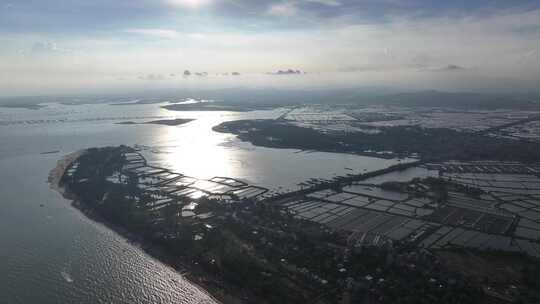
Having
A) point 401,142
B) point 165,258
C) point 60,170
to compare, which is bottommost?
point 165,258

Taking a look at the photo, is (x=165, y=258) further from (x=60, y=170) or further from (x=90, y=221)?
(x=60, y=170)

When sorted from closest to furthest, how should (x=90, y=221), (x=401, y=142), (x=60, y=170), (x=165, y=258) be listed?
(x=165, y=258)
(x=90, y=221)
(x=60, y=170)
(x=401, y=142)

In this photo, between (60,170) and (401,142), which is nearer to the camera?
(60,170)

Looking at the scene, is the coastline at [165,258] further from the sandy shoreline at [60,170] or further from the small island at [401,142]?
the small island at [401,142]

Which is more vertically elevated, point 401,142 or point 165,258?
point 401,142

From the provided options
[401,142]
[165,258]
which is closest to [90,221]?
[165,258]

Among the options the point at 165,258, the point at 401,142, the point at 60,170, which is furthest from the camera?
the point at 401,142

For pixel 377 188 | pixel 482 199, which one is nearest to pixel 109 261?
pixel 377 188

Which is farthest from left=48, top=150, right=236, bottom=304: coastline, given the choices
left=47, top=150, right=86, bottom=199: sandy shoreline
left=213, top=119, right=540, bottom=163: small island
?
left=213, top=119, right=540, bottom=163: small island

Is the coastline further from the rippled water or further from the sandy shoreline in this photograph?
the sandy shoreline
